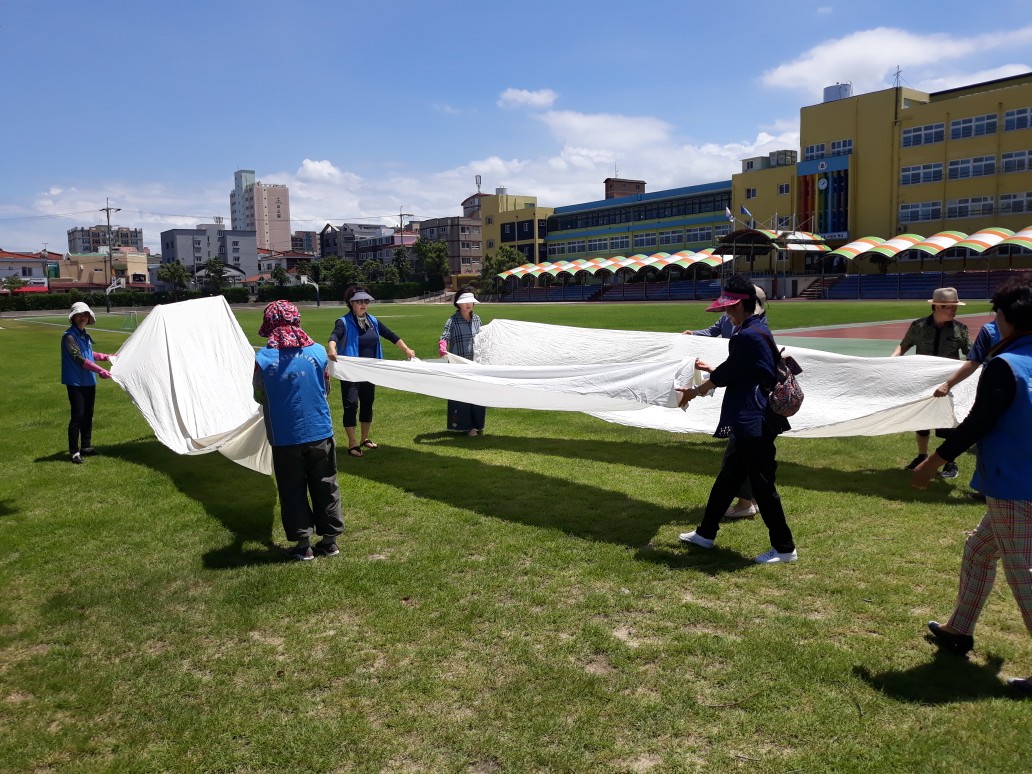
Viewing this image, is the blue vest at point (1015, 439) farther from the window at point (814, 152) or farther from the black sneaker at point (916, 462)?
the window at point (814, 152)

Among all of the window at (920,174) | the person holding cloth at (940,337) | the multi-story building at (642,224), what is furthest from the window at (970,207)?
the person holding cloth at (940,337)

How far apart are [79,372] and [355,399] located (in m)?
3.38

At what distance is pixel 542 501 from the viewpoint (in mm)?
7137

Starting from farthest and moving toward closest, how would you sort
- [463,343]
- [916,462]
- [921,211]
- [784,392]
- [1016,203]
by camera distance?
1. [921,211]
2. [1016,203]
3. [463,343]
4. [916,462]
5. [784,392]

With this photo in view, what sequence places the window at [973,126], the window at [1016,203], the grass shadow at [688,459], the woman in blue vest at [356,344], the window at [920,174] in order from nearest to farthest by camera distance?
the grass shadow at [688,459], the woman in blue vest at [356,344], the window at [1016,203], the window at [973,126], the window at [920,174]

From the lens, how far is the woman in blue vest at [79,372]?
29.6ft

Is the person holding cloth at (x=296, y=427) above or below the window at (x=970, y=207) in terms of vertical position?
below

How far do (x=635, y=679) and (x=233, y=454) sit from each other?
186 inches

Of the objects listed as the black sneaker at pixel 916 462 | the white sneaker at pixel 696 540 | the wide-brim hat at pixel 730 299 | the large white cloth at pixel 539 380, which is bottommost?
the white sneaker at pixel 696 540

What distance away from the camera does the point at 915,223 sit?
62.1 m

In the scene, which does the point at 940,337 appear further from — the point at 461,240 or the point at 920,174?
the point at 461,240

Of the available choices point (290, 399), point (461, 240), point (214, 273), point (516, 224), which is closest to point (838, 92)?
point (516, 224)

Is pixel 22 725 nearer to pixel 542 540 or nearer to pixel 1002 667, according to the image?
pixel 542 540

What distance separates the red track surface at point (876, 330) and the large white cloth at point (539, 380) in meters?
15.0
